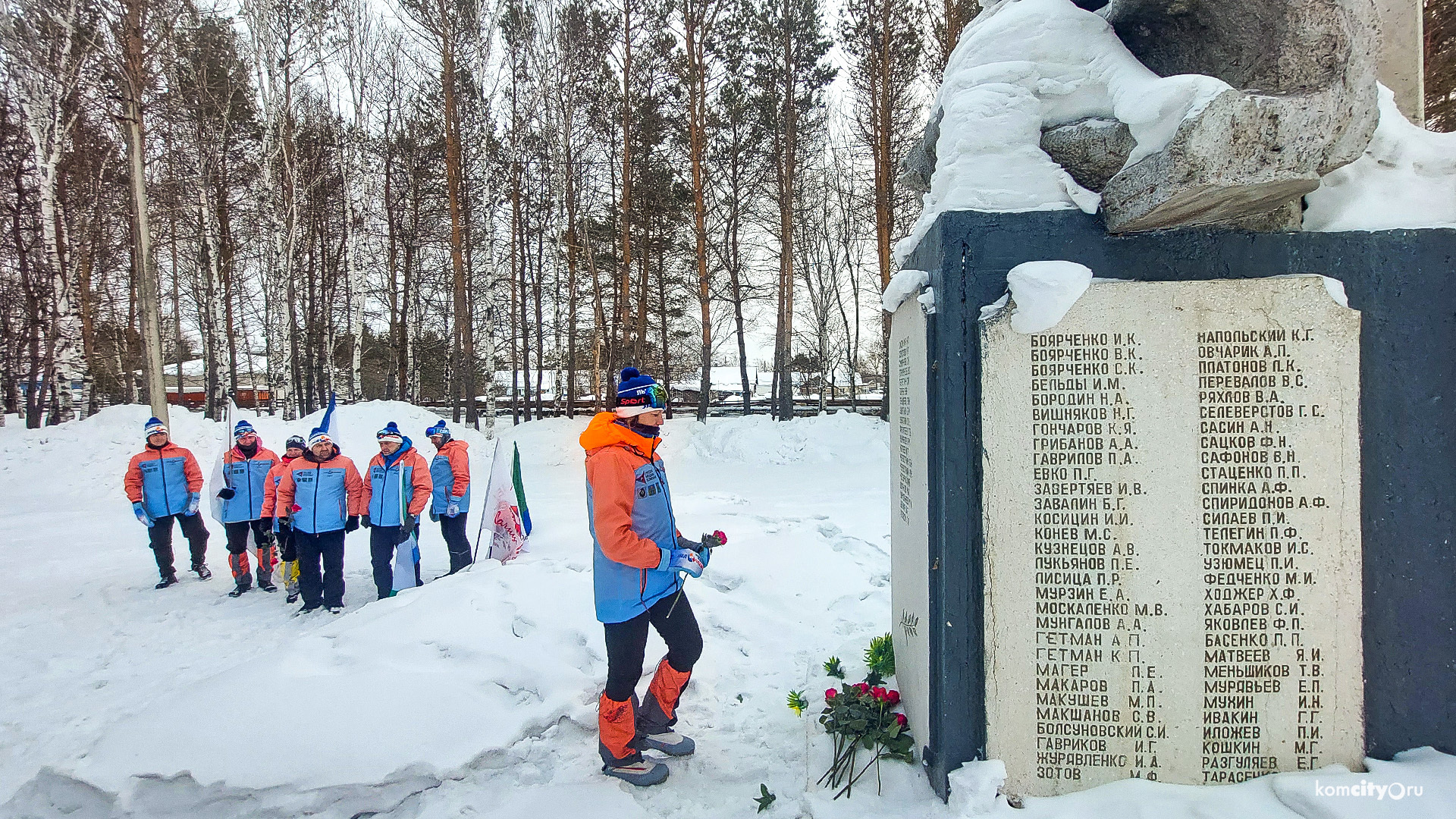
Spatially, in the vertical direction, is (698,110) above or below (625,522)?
above

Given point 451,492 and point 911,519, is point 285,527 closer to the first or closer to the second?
point 451,492

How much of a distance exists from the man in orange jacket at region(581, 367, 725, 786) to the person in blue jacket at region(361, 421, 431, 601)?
3.44 meters

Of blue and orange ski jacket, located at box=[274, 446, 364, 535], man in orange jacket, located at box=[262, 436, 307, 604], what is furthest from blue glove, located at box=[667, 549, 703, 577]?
man in orange jacket, located at box=[262, 436, 307, 604]

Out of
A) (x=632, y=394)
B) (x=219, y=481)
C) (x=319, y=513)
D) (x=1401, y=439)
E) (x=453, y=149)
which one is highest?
(x=453, y=149)

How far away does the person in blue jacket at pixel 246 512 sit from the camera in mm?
6422

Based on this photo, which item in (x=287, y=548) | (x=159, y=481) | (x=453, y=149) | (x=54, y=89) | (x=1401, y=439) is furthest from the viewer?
(x=453, y=149)

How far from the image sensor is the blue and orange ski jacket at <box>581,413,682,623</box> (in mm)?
2863

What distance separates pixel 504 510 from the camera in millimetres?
6789

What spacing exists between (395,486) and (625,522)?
370 centimetres

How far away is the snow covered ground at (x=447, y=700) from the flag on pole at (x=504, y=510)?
255 millimetres

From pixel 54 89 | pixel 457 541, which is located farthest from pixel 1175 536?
pixel 54 89

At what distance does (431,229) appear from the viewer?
20766 millimetres

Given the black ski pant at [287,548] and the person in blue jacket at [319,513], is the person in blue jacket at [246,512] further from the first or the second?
the person in blue jacket at [319,513]

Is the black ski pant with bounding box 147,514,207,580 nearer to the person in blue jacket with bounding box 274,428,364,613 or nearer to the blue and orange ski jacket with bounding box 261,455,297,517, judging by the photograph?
the blue and orange ski jacket with bounding box 261,455,297,517
